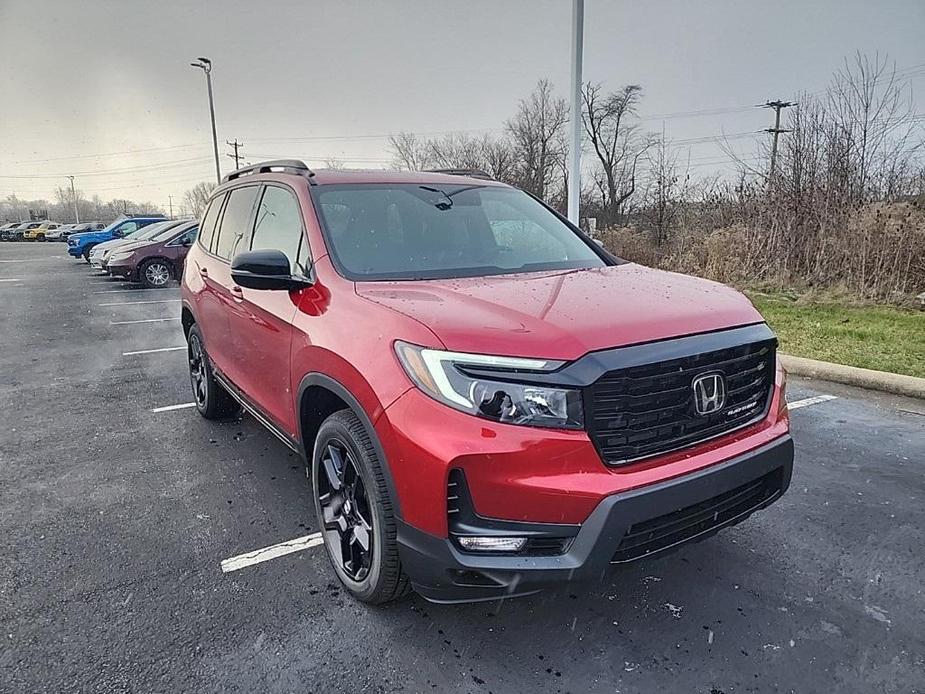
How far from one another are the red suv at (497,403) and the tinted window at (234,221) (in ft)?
2.88

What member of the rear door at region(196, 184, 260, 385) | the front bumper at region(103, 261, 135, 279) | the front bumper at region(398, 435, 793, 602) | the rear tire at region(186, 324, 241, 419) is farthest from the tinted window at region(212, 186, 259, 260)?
the front bumper at region(103, 261, 135, 279)

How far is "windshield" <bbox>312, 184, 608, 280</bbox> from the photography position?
293 centimetres

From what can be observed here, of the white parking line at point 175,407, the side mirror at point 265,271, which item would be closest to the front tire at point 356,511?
the side mirror at point 265,271

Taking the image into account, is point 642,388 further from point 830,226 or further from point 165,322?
point 830,226

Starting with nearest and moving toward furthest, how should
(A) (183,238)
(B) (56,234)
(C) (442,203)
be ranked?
(C) (442,203) → (A) (183,238) → (B) (56,234)

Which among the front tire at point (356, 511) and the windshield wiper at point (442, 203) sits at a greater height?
the windshield wiper at point (442, 203)

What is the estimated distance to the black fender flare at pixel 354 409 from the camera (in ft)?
7.03

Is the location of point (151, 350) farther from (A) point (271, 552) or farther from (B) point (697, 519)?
(B) point (697, 519)

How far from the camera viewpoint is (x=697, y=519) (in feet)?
7.15

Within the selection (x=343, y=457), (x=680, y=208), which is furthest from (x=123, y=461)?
(x=680, y=208)

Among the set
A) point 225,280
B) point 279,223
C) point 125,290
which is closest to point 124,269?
point 125,290

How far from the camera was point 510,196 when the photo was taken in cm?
388

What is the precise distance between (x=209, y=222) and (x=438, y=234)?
2.37 meters

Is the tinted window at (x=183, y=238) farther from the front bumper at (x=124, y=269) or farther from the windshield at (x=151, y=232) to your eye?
the front bumper at (x=124, y=269)
